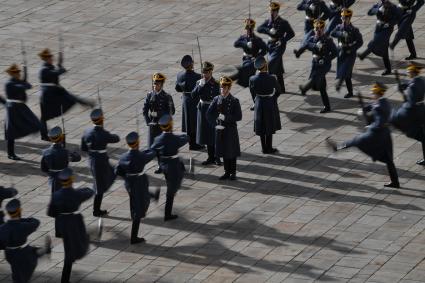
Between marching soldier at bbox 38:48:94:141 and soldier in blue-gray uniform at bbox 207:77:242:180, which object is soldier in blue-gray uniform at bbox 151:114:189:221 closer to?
soldier in blue-gray uniform at bbox 207:77:242:180

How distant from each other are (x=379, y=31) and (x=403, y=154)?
16.3 feet

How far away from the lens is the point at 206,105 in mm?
25438

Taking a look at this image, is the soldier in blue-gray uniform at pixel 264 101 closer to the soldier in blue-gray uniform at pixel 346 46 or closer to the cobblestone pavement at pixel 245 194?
the cobblestone pavement at pixel 245 194

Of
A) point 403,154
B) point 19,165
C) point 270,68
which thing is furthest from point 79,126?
point 403,154

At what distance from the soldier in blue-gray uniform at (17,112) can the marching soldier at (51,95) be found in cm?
61

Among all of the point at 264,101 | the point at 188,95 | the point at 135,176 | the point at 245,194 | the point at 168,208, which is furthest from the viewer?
the point at 188,95

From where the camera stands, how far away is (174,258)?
2153cm

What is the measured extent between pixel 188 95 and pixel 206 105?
0.67 meters

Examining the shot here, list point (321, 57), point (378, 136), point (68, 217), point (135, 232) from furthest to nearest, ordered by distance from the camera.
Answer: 1. point (321, 57)
2. point (378, 136)
3. point (135, 232)
4. point (68, 217)

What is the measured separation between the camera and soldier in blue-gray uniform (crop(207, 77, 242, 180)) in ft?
80.2

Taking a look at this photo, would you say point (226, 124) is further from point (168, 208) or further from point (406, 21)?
point (406, 21)

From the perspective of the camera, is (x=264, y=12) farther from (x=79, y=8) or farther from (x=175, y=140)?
(x=175, y=140)

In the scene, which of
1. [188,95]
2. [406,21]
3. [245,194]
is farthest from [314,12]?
[245,194]

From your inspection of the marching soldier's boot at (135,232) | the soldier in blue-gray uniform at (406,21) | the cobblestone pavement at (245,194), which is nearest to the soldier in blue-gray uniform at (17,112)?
the cobblestone pavement at (245,194)
